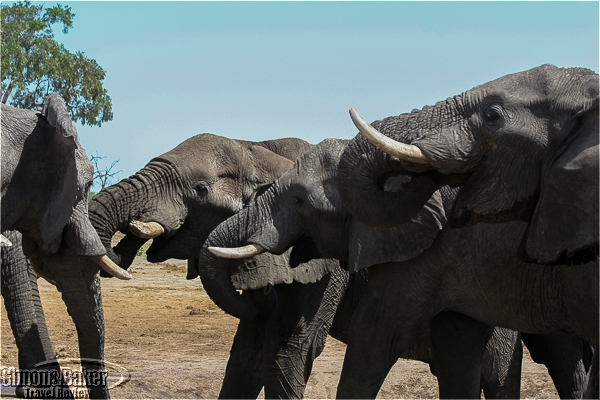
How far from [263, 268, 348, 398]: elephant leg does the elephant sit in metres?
0.86

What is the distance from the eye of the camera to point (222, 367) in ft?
28.1

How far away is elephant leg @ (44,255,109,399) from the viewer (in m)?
5.79

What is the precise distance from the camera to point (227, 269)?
18.7ft

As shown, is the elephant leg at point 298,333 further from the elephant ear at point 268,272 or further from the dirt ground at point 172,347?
the dirt ground at point 172,347

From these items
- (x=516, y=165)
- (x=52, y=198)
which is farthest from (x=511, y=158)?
(x=52, y=198)

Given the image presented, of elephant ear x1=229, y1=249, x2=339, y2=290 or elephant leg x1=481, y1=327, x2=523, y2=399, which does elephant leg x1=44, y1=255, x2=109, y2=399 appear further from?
elephant leg x1=481, y1=327, x2=523, y2=399

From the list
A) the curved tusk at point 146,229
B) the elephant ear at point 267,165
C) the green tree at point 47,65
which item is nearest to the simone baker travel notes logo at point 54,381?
the curved tusk at point 146,229

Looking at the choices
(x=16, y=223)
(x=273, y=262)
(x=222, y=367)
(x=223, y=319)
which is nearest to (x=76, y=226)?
(x=16, y=223)

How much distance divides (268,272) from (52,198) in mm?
1277

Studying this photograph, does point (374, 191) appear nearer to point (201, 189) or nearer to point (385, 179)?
point (385, 179)

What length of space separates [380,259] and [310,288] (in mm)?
1065

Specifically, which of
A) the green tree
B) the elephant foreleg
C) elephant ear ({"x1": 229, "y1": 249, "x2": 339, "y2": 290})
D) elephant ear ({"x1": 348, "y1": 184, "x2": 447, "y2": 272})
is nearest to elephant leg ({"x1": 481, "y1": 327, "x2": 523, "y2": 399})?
the elephant foreleg

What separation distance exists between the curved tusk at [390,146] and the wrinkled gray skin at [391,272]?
639 mm

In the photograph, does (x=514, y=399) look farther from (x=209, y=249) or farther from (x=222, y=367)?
(x=222, y=367)
